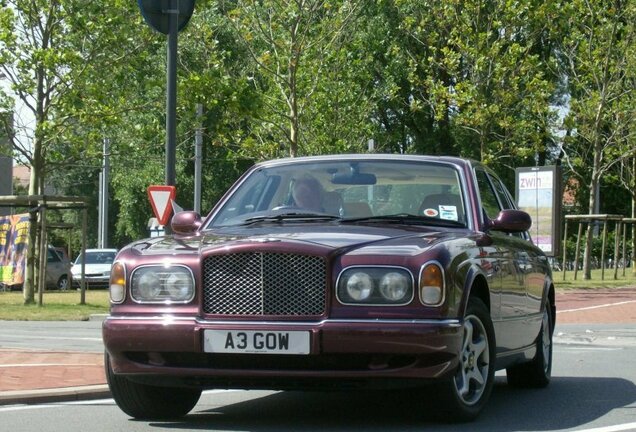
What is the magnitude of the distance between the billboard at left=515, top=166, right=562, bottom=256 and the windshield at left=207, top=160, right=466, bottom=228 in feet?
85.0

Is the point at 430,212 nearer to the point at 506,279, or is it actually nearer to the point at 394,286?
the point at 506,279

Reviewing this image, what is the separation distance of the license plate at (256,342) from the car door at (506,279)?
181cm

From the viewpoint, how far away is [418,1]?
49.9 m

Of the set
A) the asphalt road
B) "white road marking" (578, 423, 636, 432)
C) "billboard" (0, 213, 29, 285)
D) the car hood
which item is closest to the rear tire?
the asphalt road

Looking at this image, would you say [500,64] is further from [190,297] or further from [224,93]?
[190,297]

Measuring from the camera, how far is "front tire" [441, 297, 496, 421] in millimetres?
7734

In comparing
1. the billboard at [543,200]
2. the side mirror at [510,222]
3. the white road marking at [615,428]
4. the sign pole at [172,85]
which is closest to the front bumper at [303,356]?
the white road marking at [615,428]

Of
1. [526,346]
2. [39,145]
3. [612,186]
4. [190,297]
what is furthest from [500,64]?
[190,297]

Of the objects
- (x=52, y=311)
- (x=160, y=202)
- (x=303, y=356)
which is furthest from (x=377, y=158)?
(x=52, y=311)

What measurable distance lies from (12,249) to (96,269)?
772 cm

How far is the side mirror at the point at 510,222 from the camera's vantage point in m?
8.82

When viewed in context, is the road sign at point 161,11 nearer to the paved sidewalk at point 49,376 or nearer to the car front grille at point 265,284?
the paved sidewalk at point 49,376

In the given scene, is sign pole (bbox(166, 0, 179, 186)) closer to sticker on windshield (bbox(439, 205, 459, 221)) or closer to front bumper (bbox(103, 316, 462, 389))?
sticker on windshield (bbox(439, 205, 459, 221))

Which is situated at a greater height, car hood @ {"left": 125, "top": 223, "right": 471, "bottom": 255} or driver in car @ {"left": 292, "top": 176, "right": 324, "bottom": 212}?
driver in car @ {"left": 292, "top": 176, "right": 324, "bottom": 212}
